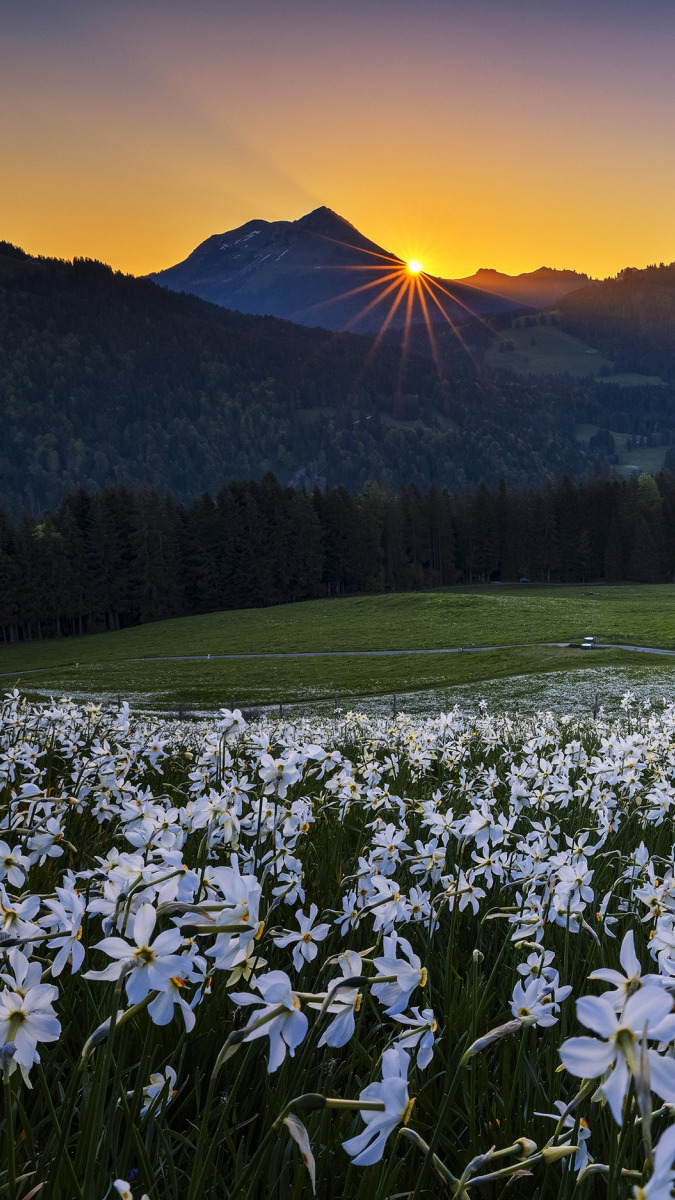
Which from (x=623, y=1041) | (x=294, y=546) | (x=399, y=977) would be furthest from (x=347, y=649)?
(x=623, y=1041)

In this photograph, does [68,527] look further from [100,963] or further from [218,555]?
[100,963]

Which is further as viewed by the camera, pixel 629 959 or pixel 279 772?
pixel 279 772

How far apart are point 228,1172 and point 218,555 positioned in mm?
109356

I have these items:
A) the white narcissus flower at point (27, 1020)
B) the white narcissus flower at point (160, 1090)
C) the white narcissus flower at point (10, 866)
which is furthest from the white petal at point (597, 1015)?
the white narcissus flower at point (10, 866)

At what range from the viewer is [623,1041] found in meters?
1.17

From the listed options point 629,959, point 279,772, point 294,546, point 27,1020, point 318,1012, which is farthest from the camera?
point 294,546

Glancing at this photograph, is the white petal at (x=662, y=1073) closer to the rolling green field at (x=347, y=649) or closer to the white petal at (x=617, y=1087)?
the white petal at (x=617, y=1087)

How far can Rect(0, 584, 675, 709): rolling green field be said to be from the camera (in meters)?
49.0

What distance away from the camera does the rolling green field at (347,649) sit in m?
49.0

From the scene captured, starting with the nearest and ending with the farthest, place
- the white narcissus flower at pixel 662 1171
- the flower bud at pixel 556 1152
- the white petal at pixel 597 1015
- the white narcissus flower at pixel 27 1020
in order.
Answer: the white narcissus flower at pixel 662 1171
the white petal at pixel 597 1015
the flower bud at pixel 556 1152
the white narcissus flower at pixel 27 1020

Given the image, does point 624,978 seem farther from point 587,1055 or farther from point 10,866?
point 10,866

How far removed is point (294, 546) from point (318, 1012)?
110m

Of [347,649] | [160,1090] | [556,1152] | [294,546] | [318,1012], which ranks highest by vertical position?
[294,546]

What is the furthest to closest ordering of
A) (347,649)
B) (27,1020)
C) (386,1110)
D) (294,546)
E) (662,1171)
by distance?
(294,546), (347,649), (27,1020), (386,1110), (662,1171)
